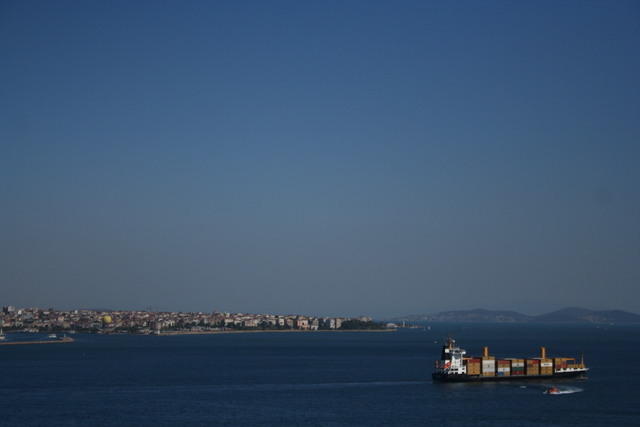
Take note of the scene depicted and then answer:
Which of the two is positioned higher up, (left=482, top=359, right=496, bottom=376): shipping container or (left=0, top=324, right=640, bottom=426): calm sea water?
(left=482, top=359, right=496, bottom=376): shipping container

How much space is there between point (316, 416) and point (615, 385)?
87.1 feet

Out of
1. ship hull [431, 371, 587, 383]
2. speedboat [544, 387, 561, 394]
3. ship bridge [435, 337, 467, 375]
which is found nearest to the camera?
speedboat [544, 387, 561, 394]

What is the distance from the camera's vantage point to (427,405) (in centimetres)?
4616

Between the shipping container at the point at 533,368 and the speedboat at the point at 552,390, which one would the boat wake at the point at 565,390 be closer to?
the speedboat at the point at 552,390

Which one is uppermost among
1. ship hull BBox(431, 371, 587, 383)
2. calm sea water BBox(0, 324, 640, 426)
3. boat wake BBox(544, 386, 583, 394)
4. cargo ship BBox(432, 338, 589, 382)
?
cargo ship BBox(432, 338, 589, 382)

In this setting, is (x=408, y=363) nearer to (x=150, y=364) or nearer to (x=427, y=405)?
(x=150, y=364)

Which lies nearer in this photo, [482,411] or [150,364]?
[482,411]

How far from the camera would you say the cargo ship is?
56844mm

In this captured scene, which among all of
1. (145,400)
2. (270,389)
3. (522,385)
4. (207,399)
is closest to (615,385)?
(522,385)

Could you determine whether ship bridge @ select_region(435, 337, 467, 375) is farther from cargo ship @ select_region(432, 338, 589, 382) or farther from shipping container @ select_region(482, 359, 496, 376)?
shipping container @ select_region(482, 359, 496, 376)

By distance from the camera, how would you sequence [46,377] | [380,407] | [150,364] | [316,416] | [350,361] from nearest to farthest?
[316,416] → [380,407] → [46,377] → [150,364] → [350,361]

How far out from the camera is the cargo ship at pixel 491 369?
56844mm

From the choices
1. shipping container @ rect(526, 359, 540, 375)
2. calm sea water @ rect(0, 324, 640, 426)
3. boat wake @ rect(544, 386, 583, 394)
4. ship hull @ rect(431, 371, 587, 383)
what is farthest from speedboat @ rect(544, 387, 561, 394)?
shipping container @ rect(526, 359, 540, 375)

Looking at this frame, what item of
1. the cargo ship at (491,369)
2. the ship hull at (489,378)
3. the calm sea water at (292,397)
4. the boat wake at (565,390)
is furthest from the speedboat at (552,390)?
the cargo ship at (491,369)
